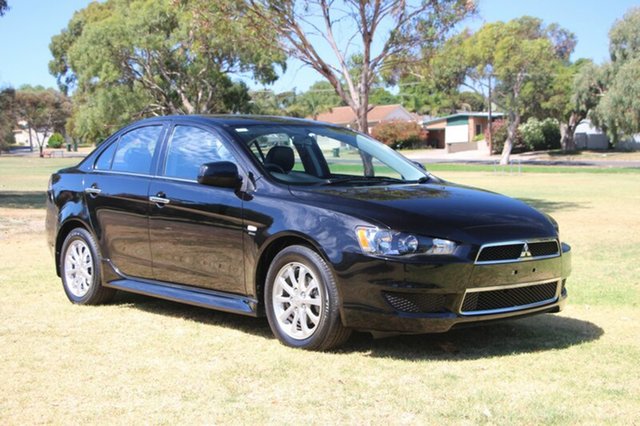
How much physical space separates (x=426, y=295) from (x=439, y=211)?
61 cm

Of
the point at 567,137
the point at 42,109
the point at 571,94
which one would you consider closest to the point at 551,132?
the point at 567,137

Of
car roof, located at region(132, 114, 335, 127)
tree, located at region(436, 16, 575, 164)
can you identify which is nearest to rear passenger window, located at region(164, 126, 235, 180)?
car roof, located at region(132, 114, 335, 127)

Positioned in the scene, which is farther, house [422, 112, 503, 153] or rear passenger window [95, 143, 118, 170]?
house [422, 112, 503, 153]

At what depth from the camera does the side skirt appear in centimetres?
643

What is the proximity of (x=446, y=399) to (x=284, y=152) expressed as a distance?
270 cm

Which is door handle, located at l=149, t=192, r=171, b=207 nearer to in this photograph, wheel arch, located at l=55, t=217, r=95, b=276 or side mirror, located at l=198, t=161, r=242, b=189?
side mirror, located at l=198, t=161, r=242, b=189

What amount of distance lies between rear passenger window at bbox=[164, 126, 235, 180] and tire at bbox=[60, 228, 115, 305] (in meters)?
1.21

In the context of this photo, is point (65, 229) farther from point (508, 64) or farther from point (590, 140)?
point (590, 140)

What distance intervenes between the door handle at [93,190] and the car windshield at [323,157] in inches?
63.1

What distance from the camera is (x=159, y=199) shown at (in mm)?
7055

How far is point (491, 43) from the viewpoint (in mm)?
51719

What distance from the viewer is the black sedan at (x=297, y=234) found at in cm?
567

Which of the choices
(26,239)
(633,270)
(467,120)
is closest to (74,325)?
(633,270)

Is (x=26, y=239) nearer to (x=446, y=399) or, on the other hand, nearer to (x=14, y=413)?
(x=14, y=413)
